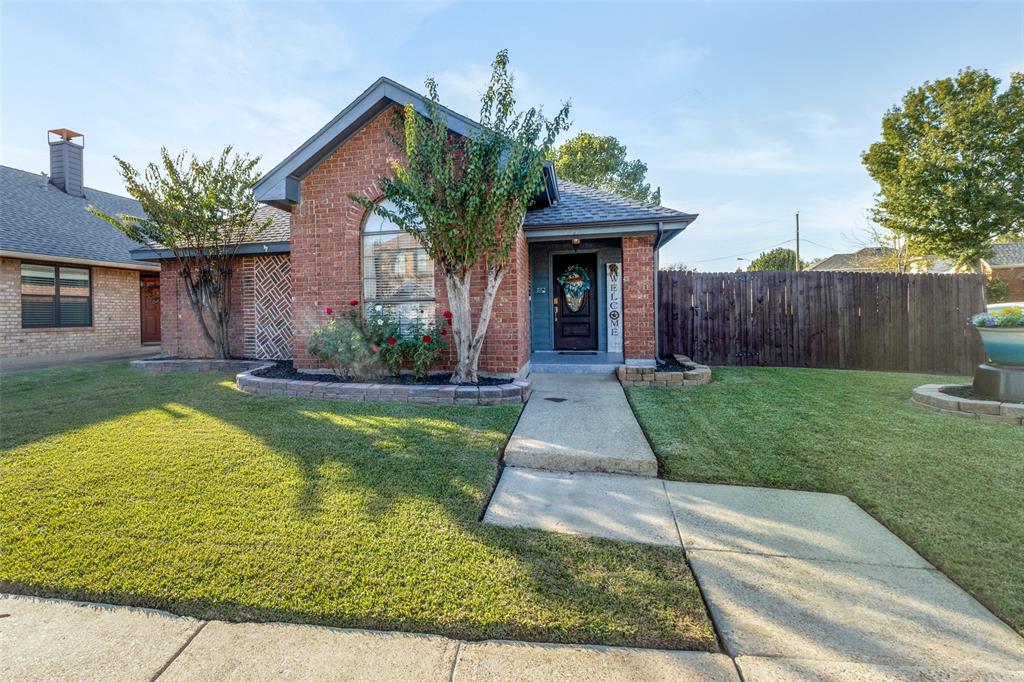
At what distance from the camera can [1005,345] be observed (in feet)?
17.5

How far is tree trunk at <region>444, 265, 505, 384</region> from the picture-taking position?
20.9 feet

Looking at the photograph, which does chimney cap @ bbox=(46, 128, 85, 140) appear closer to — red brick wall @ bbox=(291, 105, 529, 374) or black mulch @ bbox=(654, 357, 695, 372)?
red brick wall @ bbox=(291, 105, 529, 374)

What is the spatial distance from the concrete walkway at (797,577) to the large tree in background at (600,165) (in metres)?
22.6

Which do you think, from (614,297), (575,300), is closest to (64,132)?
(575,300)

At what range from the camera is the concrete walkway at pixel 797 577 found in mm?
1710

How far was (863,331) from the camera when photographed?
959cm

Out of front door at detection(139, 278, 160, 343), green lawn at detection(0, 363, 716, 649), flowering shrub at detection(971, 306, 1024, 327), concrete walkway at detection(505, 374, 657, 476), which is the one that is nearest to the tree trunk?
concrete walkway at detection(505, 374, 657, 476)

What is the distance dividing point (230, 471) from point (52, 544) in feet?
3.59

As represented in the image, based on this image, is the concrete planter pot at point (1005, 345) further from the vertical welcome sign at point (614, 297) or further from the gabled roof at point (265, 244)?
the gabled roof at point (265, 244)

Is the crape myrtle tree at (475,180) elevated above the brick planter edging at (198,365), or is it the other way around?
the crape myrtle tree at (475,180)

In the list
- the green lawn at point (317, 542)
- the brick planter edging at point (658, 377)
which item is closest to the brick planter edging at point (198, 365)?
the green lawn at point (317, 542)

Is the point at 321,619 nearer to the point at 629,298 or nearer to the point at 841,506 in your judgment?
the point at 841,506

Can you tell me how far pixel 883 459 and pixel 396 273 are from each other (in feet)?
22.1

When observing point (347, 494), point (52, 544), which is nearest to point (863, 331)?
point (347, 494)
